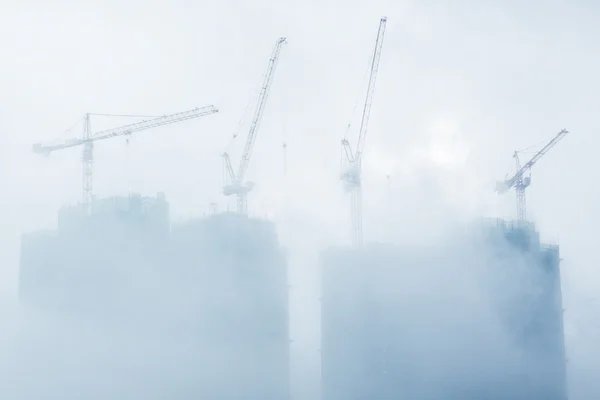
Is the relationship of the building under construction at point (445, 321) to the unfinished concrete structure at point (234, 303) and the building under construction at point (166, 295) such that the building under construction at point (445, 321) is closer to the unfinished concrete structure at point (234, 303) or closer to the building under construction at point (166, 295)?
the unfinished concrete structure at point (234, 303)

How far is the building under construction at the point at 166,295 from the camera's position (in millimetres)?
100000

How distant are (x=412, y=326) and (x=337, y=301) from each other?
1058cm

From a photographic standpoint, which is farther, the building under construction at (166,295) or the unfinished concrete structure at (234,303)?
the unfinished concrete structure at (234,303)

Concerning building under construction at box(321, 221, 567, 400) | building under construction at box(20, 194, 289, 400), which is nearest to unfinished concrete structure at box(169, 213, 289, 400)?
building under construction at box(20, 194, 289, 400)

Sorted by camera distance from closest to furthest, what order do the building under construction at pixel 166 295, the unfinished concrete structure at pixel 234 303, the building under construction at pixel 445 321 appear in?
1. the building under construction at pixel 166 295
2. the building under construction at pixel 445 321
3. the unfinished concrete structure at pixel 234 303

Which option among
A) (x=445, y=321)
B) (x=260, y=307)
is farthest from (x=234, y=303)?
(x=445, y=321)

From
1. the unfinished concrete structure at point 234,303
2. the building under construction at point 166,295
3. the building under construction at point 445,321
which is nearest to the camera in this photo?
the building under construction at point 166,295

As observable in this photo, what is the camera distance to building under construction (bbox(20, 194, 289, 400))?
100 metres

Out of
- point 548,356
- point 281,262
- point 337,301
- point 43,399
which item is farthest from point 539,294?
point 43,399

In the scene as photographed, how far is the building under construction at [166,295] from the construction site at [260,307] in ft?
0.54

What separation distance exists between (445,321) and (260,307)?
25586 mm

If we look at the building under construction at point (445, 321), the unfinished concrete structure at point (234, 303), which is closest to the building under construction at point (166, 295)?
the unfinished concrete structure at point (234, 303)

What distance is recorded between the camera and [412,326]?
102 m

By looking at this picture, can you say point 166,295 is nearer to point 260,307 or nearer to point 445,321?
point 260,307
